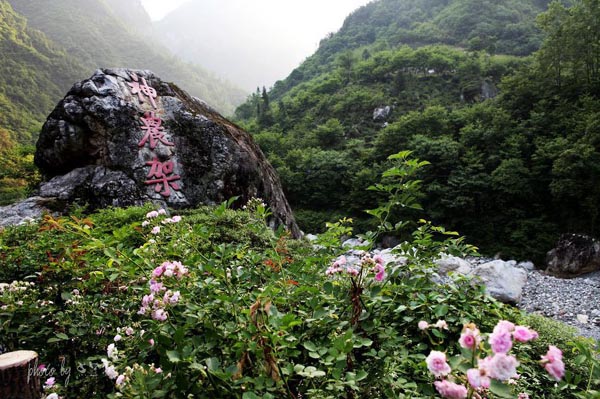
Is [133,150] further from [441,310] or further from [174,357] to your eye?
[441,310]

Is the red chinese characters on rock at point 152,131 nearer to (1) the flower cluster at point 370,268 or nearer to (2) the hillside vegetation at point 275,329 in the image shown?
(2) the hillside vegetation at point 275,329

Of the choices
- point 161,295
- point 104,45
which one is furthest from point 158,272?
point 104,45

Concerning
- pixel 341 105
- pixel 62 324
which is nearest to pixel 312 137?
pixel 341 105

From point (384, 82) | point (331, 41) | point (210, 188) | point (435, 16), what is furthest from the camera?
point (331, 41)

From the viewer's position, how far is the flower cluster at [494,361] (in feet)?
1.99

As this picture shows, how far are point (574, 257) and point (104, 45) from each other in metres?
70.8

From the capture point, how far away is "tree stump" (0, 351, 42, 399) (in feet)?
3.47

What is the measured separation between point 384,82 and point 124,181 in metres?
29.0

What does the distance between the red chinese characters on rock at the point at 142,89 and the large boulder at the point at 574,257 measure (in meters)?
12.5

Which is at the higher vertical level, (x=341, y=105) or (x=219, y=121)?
(x=341, y=105)

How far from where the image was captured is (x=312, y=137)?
23.5m

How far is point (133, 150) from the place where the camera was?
573cm

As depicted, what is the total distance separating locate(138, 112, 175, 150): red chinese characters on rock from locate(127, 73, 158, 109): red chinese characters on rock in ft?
1.29

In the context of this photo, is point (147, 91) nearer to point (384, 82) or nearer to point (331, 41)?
point (384, 82)
